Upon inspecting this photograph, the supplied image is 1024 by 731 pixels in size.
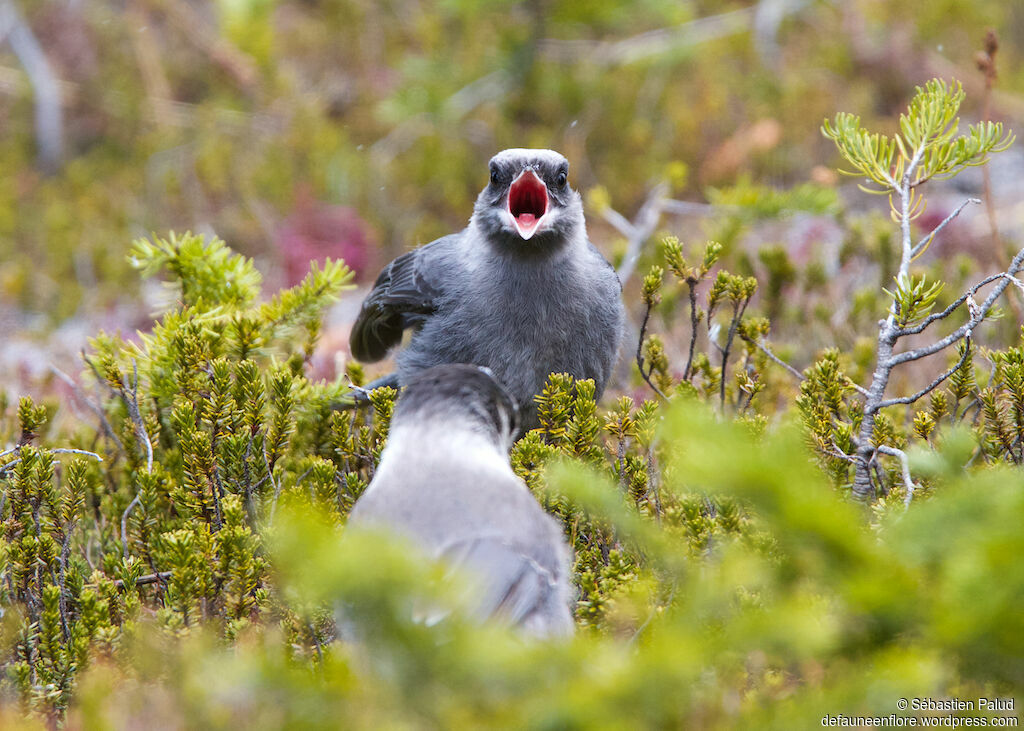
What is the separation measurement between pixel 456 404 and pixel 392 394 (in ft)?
2.68

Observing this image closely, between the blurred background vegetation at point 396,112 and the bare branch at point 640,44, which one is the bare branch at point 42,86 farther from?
the bare branch at point 640,44

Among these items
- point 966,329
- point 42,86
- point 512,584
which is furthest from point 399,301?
point 42,86

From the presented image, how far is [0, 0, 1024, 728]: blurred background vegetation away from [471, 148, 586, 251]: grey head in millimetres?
685

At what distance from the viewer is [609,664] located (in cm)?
179

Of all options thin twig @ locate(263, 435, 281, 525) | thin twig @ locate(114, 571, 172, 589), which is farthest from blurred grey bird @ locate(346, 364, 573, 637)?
thin twig @ locate(114, 571, 172, 589)

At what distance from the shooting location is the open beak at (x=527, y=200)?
4.49m

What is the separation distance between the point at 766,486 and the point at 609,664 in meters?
0.46

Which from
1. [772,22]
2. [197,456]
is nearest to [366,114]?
[772,22]

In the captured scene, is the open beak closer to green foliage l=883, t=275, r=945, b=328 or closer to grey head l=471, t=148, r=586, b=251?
grey head l=471, t=148, r=586, b=251

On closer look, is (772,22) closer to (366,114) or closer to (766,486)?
(366,114)

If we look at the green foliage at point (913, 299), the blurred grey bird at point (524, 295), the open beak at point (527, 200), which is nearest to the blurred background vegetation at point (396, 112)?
the blurred grey bird at point (524, 295)

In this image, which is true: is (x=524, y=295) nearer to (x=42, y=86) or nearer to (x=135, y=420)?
(x=135, y=420)

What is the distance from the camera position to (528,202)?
15.2ft

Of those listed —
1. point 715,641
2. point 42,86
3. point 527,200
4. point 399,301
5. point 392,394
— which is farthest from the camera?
point 42,86
